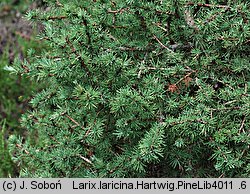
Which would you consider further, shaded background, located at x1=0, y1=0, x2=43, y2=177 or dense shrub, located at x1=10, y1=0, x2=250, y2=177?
shaded background, located at x1=0, y1=0, x2=43, y2=177

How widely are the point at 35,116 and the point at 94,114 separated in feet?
1.44

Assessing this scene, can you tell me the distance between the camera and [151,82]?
6.72ft

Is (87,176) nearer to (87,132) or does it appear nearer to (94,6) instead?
(87,132)

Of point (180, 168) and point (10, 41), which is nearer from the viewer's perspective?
point (180, 168)

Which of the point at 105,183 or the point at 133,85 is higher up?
the point at 133,85

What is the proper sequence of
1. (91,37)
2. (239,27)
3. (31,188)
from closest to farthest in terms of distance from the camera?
(239,27), (91,37), (31,188)

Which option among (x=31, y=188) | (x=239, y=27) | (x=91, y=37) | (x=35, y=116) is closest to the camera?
(x=239, y=27)

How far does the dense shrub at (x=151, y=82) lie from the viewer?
1.99 meters

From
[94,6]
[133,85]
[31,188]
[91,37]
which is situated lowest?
[31,188]

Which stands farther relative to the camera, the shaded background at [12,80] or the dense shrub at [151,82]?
the shaded background at [12,80]

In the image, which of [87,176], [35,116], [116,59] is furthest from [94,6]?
[87,176]

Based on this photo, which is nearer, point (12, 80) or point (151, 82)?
point (151, 82)

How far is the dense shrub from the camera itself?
1.99m

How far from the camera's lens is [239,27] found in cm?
192
